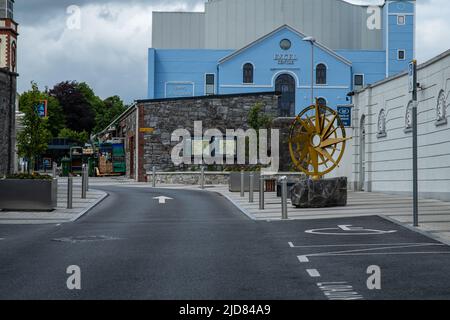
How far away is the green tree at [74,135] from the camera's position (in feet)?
316

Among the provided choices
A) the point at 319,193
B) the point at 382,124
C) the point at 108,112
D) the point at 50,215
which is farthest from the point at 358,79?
the point at 50,215

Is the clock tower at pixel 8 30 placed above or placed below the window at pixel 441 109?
above

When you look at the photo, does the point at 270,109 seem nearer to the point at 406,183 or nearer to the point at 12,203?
the point at 406,183

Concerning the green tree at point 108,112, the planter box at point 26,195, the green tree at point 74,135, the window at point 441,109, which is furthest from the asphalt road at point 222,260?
the green tree at point 108,112

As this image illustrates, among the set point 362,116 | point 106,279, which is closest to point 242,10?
point 362,116

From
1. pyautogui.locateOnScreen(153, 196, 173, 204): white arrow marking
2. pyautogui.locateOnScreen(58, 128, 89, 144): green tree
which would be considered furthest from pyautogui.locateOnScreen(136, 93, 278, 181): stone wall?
pyautogui.locateOnScreen(58, 128, 89, 144): green tree

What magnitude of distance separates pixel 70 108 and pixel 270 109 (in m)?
63.4

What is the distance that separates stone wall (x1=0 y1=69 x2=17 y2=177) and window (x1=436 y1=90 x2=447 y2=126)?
64.0ft

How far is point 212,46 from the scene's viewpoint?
273 feet

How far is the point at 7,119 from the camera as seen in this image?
35656 millimetres

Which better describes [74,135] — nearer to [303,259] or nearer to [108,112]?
[108,112]

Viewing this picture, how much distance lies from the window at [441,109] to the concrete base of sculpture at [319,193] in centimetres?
425

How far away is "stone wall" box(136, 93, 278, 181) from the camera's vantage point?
46969 mm

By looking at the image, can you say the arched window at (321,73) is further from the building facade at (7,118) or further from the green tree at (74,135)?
the building facade at (7,118)
